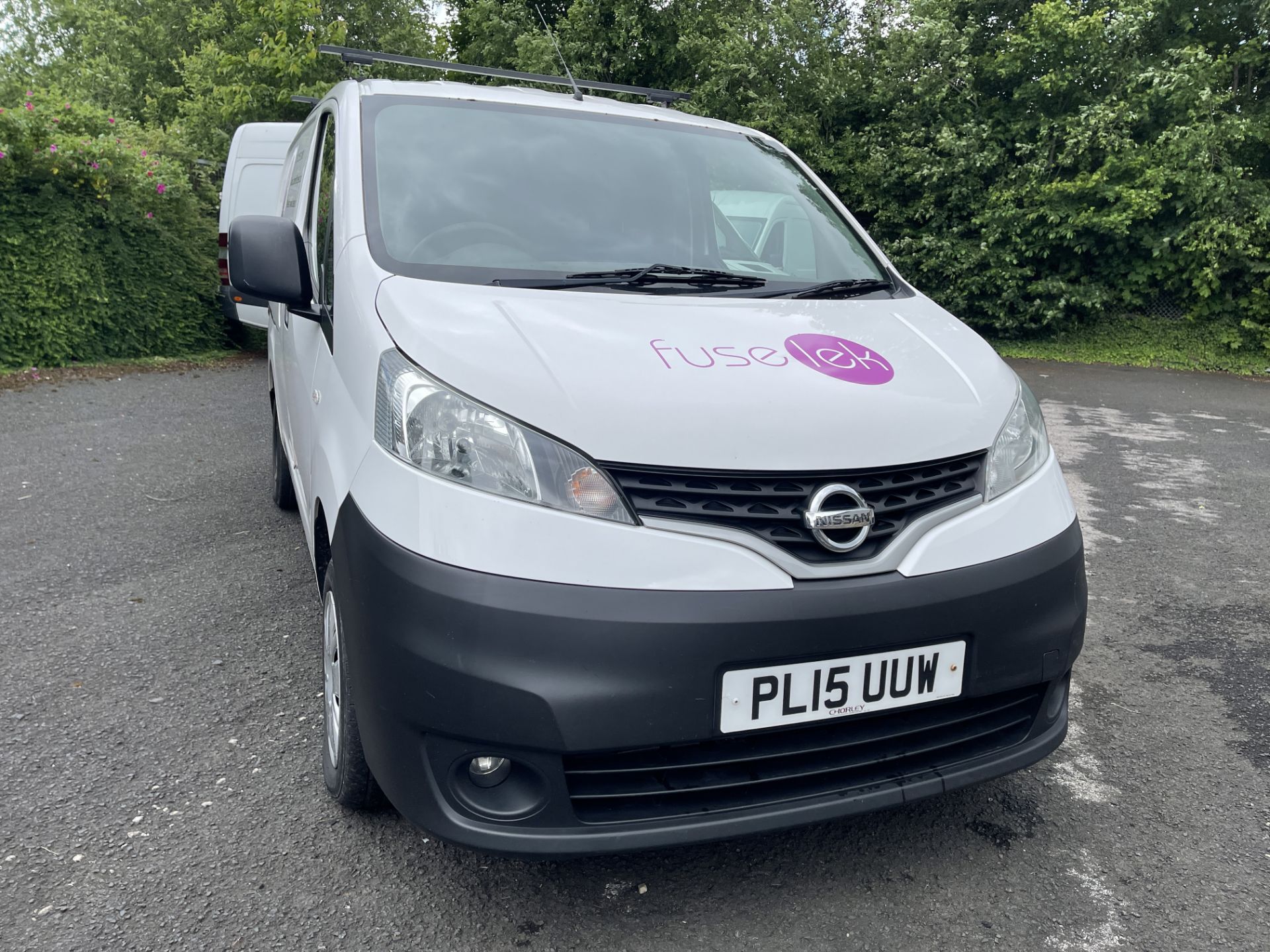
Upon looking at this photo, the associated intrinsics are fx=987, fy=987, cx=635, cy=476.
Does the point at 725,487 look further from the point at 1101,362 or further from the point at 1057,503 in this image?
the point at 1101,362

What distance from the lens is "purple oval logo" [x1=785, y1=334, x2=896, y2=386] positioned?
84.5 inches

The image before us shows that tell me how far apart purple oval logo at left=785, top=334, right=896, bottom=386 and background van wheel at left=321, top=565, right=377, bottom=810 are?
115 cm

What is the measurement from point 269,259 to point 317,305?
21 cm

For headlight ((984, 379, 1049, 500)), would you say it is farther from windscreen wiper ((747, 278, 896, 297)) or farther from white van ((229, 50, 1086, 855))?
windscreen wiper ((747, 278, 896, 297))

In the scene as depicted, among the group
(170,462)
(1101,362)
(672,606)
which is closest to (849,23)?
(1101,362)

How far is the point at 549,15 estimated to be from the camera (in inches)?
879

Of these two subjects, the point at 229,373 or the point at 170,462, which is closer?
the point at 170,462

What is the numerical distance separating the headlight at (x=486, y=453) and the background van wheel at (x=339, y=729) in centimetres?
42

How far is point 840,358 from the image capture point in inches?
87.4

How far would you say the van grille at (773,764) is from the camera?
1849 millimetres

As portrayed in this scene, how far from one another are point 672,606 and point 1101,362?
1391 cm

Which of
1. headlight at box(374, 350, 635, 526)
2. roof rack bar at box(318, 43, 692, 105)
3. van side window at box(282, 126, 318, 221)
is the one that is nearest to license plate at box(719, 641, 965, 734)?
headlight at box(374, 350, 635, 526)

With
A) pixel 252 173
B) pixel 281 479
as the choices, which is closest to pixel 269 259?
pixel 281 479

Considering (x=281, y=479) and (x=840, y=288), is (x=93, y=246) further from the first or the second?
(x=840, y=288)
